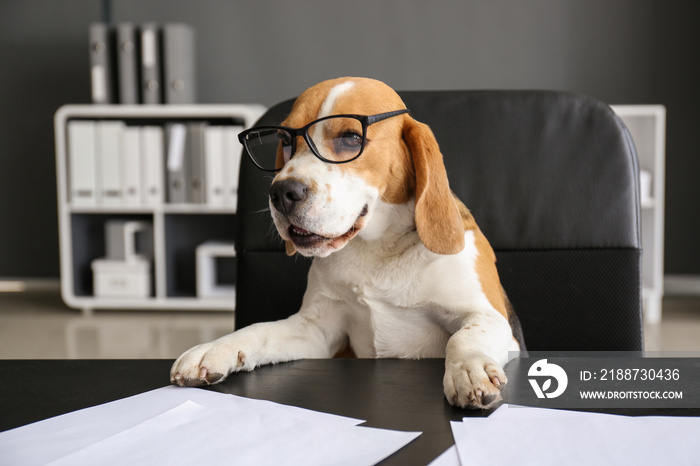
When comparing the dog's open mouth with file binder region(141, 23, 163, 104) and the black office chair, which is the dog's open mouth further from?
file binder region(141, 23, 163, 104)

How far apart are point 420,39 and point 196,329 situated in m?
2.03

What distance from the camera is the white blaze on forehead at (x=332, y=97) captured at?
91 cm

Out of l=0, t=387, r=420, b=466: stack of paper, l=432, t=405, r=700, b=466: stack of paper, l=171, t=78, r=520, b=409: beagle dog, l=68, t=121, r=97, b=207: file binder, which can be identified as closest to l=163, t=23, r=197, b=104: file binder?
l=68, t=121, r=97, b=207: file binder

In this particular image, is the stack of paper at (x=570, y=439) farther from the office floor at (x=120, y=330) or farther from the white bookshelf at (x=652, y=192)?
the white bookshelf at (x=652, y=192)

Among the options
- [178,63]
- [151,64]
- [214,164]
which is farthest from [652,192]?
[151,64]

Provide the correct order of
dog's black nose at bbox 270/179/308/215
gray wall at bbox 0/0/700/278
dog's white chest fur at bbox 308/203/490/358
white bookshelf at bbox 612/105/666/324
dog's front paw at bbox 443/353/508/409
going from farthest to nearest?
gray wall at bbox 0/0/700/278 → white bookshelf at bbox 612/105/666/324 → dog's white chest fur at bbox 308/203/490/358 → dog's black nose at bbox 270/179/308/215 → dog's front paw at bbox 443/353/508/409

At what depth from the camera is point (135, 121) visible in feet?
12.5

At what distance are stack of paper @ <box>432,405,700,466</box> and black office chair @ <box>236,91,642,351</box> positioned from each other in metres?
0.66

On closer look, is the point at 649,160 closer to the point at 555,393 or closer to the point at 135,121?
the point at 135,121

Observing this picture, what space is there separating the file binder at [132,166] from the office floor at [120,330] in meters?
0.63

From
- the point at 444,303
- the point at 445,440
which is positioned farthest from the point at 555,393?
the point at 444,303

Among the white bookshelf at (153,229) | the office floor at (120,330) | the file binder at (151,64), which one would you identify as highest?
the file binder at (151,64)

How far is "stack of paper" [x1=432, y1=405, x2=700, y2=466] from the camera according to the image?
0.48 metres

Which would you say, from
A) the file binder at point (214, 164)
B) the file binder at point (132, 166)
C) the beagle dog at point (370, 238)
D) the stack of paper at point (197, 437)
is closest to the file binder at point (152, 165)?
the file binder at point (132, 166)
